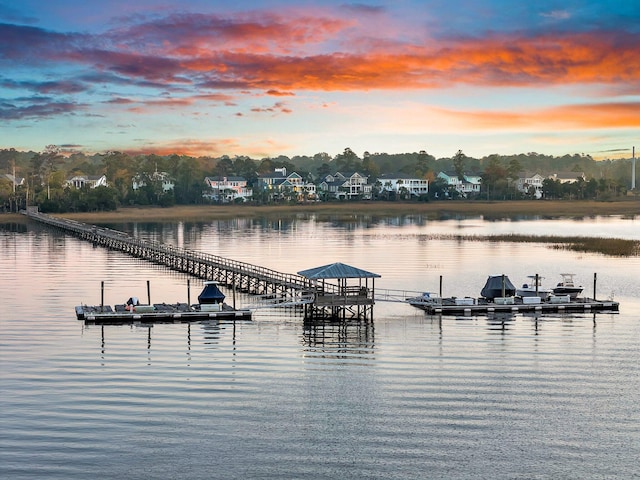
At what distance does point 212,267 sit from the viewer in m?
72.3

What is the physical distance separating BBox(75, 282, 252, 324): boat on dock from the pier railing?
20.8ft

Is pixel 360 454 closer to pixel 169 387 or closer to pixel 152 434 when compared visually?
pixel 152 434

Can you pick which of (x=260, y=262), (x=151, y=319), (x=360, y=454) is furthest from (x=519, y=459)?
(x=260, y=262)

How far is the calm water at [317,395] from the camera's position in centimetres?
2616

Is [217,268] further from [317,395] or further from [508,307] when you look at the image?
[317,395]

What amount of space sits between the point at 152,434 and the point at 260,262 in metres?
59.6

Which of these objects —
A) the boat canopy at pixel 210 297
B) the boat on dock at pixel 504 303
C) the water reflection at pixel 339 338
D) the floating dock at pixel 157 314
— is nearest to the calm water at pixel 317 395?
the water reflection at pixel 339 338

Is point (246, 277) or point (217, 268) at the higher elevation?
point (217, 268)

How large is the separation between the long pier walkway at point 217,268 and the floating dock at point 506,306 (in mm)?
7537

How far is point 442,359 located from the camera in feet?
132

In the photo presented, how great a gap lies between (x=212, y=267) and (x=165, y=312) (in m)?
22.3

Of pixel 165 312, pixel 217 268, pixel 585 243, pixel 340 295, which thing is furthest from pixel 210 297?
pixel 585 243

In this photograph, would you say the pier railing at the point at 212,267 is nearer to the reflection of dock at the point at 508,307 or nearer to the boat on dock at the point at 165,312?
the boat on dock at the point at 165,312

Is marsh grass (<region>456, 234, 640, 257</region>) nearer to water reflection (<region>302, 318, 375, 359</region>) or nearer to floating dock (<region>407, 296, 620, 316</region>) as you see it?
floating dock (<region>407, 296, 620, 316</region>)
